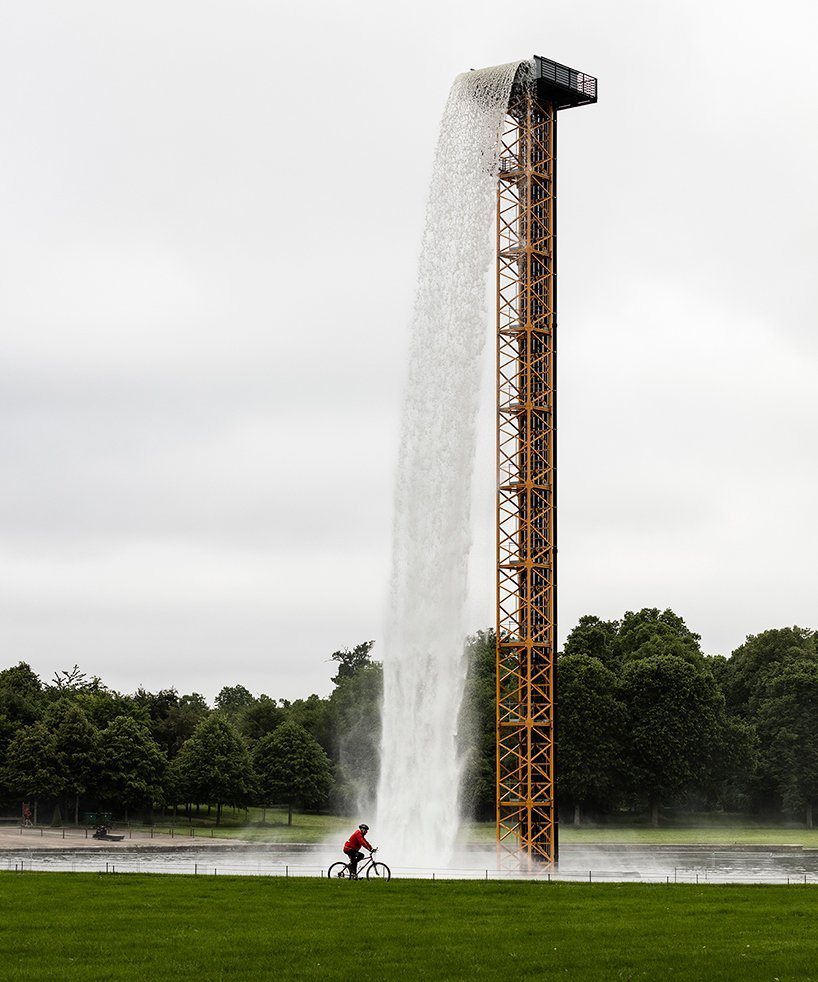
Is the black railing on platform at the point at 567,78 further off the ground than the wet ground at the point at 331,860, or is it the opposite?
the black railing on platform at the point at 567,78

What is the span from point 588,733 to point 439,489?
156 ft

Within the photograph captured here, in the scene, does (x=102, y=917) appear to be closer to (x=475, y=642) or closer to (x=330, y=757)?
(x=475, y=642)

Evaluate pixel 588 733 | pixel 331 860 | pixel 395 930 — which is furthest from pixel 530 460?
pixel 588 733

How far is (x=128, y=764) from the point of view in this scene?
88562mm

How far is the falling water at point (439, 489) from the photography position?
55094 millimetres

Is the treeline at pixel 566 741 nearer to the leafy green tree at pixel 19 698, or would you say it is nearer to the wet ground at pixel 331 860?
the leafy green tree at pixel 19 698

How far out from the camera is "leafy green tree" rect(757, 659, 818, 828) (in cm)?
10775

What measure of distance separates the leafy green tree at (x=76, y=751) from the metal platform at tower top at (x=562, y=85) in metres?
49.3

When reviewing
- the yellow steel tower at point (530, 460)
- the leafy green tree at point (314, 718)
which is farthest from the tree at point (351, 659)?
the yellow steel tower at point (530, 460)

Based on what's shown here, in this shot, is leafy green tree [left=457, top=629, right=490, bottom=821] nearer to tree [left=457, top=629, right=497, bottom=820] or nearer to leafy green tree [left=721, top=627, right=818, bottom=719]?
tree [left=457, top=629, right=497, bottom=820]

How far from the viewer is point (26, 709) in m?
105

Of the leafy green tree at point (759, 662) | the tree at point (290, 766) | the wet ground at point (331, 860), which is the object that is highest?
the leafy green tree at point (759, 662)

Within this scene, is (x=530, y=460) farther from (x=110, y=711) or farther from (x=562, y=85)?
(x=110, y=711)

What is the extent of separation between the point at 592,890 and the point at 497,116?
1328 inches
